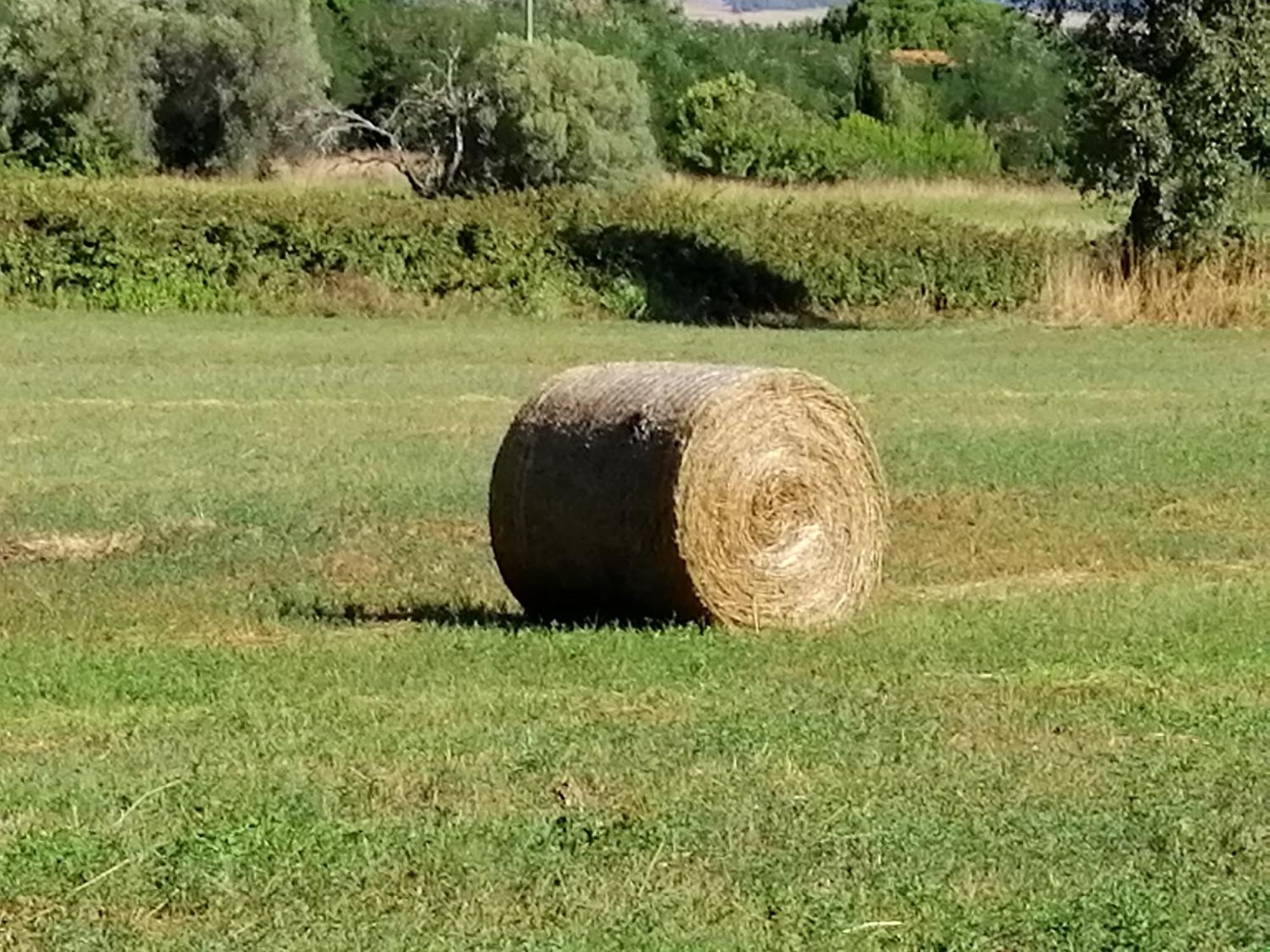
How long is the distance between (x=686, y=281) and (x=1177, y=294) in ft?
24.9

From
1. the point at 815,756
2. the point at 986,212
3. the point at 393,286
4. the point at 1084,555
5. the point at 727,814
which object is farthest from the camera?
the point at 986,212

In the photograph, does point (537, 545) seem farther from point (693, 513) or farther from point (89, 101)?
point (89, 101)

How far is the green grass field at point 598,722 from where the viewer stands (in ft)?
24.7

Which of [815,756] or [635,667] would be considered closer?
[815,756]

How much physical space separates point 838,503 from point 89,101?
148 ft

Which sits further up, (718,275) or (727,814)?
(727,814)

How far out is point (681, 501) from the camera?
42.4 ft

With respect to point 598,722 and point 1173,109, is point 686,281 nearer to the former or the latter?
point 1173,109

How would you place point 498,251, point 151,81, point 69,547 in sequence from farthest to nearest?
A: point 151,81 < point 498,251 < point 69,547

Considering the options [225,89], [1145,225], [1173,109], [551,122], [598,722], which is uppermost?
[1173,109]

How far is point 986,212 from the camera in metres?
54.2

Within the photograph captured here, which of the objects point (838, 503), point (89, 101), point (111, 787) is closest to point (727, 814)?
point (111, 787)

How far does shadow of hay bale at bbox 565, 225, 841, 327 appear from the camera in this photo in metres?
40.2

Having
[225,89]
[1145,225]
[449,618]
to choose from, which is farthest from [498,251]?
[449,618]
